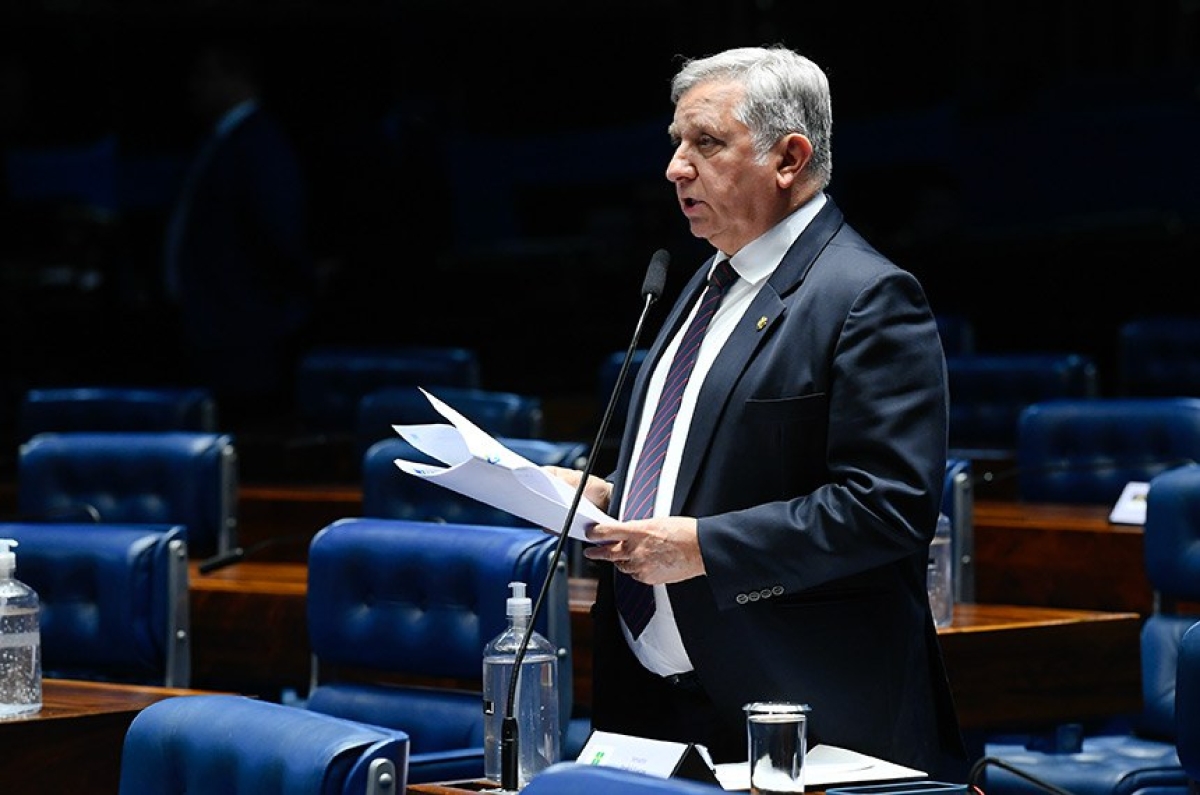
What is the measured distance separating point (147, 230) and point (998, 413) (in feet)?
12.9

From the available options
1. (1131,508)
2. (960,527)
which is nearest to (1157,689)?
(960,527)

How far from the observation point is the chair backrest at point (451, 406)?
17.9 ft

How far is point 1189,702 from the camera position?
272 cm

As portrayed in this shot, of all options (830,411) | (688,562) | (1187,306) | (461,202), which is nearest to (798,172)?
(830,411)

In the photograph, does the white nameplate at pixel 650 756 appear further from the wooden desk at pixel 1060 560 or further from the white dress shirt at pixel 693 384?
the wooden desk at pixel 1060 560

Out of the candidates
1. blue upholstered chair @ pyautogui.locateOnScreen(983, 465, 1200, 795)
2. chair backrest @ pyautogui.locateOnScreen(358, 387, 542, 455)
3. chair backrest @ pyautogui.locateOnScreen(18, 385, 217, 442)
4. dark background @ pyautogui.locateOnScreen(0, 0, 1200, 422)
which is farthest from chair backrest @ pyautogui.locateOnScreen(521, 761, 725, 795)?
dark background @ pyautogui.locateOnScreen(0, 0, 1200, 422)

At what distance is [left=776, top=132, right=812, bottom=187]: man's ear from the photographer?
8.79 ft

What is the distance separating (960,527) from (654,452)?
185 cm

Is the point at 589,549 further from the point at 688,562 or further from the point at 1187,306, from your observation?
the point at 1187,306

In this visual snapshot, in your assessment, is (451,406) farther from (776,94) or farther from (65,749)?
(776,94)

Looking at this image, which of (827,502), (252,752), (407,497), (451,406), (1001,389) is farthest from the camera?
(1001,389)

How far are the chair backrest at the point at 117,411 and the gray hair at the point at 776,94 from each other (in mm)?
3697

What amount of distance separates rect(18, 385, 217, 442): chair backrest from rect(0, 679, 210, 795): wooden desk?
9.67 feet

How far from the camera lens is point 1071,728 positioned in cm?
419
